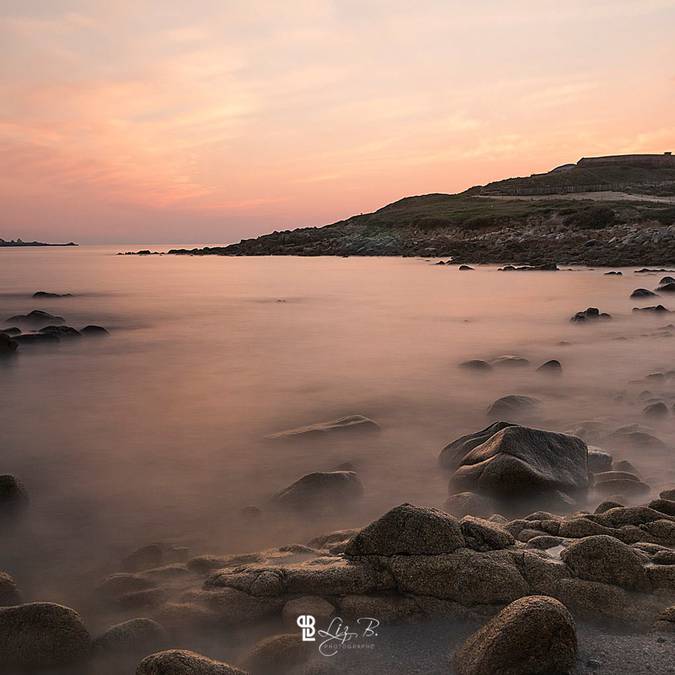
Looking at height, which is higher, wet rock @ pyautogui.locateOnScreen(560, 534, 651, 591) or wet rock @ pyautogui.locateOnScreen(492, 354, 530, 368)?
wet rock @ pyautogui.locateOnScreen(560, 534, 651, 591)

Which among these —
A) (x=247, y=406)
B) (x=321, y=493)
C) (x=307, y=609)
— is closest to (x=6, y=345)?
(x=247, y=406)

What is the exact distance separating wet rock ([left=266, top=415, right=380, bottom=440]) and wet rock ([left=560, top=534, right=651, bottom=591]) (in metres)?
3.66

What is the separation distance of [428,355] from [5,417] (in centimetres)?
713

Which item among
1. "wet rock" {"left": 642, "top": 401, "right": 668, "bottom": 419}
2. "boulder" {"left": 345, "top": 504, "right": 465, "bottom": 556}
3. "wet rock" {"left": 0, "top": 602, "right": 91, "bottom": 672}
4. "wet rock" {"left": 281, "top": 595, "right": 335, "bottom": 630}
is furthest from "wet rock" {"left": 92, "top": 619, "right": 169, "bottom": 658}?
"wet rock" {"left": 642, "top": 401, "right": 668, "bottom": 419}

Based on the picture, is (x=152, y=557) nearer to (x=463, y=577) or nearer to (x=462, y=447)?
(x=463, y=577)

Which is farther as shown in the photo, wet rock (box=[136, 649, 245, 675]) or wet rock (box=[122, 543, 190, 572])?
wet rock (box=[122, 543, 190, 572])

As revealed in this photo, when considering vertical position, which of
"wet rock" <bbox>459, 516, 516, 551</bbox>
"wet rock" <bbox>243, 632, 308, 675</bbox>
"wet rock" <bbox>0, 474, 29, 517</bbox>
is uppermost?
"wet rock" <bbox>459, 516, 516, 551</bbox>

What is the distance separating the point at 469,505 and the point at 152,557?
224cm

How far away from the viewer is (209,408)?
8.27 m

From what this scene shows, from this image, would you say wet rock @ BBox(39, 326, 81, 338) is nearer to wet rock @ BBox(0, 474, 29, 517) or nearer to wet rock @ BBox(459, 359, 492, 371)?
wet rock @ BBox(459, 359, 492, 371)

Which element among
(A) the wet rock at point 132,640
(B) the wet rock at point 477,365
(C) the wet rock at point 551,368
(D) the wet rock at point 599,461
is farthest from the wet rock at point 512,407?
(A) the wet rock at point 132,640

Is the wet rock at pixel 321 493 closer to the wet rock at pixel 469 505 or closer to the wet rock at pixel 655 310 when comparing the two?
the wet rock at pixel 469 505

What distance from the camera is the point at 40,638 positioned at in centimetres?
294

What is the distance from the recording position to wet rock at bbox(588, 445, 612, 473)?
5344mm
